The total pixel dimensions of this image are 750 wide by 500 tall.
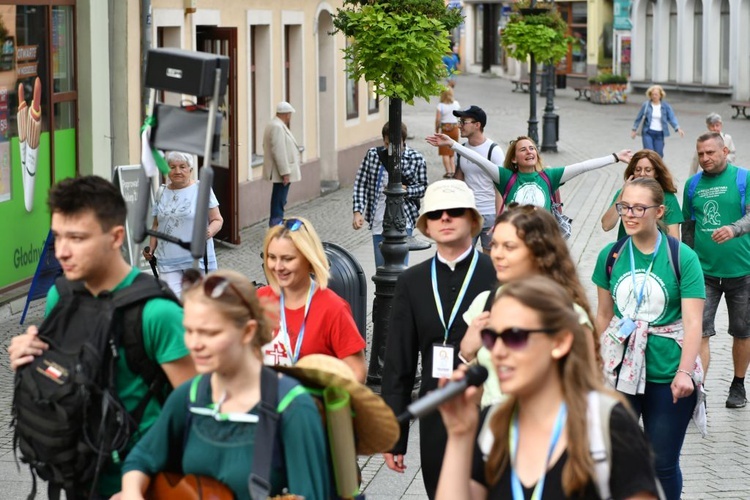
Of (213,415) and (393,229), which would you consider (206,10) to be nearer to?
(393,229)

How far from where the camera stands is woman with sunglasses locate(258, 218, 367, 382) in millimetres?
6000

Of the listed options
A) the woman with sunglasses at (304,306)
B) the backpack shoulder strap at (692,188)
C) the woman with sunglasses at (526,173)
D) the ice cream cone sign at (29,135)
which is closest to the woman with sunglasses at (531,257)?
the woman with sunglasses at (304,306)

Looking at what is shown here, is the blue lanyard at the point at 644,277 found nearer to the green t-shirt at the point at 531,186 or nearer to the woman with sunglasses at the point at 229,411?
the woman with sunglasses at the point at 229,411

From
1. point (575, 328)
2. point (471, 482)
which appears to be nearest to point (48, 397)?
point (471, 482)

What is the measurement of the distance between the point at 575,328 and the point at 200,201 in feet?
4.71

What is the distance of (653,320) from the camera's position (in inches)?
273

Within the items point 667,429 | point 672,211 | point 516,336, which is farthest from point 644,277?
point 516,336

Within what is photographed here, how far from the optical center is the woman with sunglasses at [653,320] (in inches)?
267

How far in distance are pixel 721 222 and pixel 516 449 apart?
6387 mm

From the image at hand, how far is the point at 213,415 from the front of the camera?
4.08 meters

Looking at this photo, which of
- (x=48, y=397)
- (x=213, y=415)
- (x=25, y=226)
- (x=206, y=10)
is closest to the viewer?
(x=213, y=415)

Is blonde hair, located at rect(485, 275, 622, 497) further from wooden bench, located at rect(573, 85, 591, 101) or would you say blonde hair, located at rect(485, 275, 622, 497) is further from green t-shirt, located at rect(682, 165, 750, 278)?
wooden bench, located at rect(573, 85, 591, 101)

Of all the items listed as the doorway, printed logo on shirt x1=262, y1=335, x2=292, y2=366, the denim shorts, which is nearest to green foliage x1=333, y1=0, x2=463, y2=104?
the denim shorts

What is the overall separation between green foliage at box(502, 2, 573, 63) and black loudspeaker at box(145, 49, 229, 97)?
85.1ft
